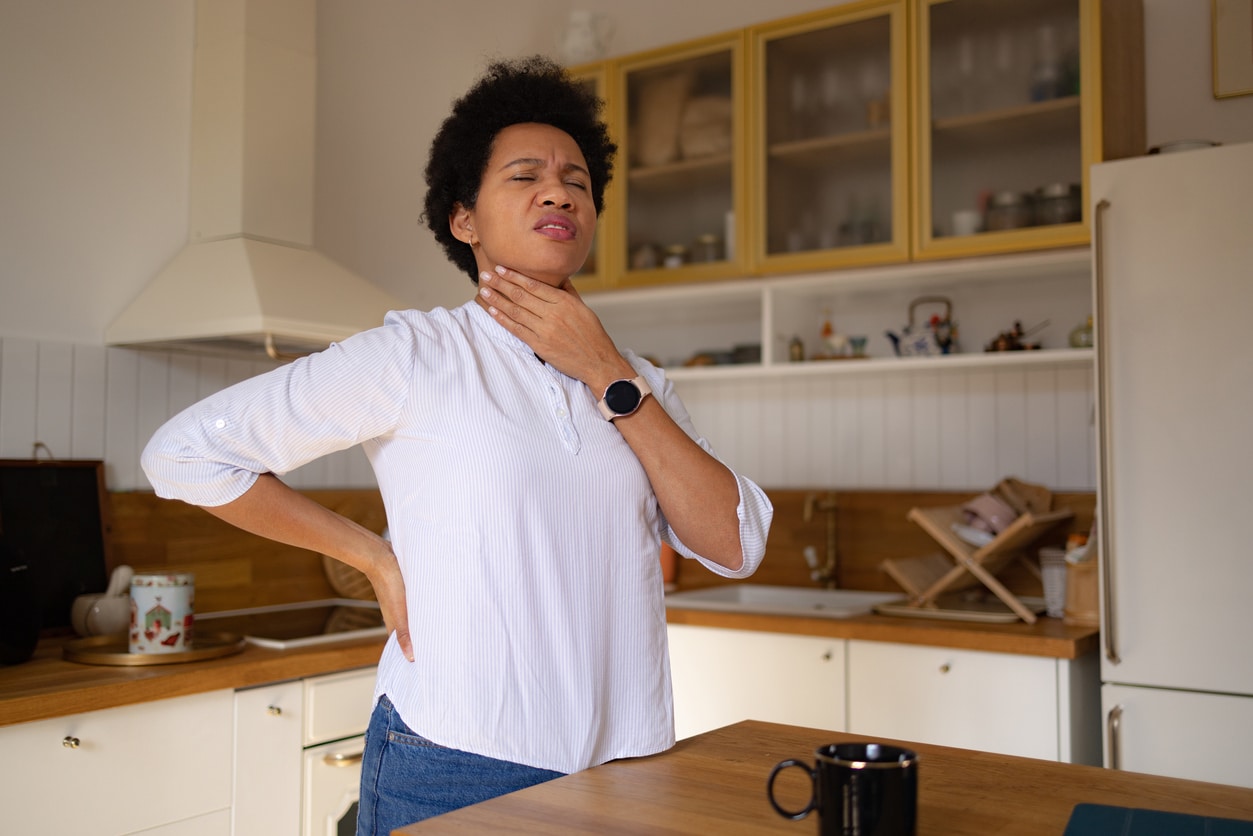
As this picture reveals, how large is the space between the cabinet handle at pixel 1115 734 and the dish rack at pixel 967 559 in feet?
0.99

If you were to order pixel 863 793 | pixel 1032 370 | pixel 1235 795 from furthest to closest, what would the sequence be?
1. pixel 1032 370
2. pixel 1235 795
3. pixel 863 793

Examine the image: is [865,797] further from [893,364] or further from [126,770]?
[893,364]

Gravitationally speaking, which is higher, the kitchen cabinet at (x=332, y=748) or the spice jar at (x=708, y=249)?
the spice jar at (x=708, y=249)

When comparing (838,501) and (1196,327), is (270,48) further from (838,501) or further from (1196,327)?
(1196,327)

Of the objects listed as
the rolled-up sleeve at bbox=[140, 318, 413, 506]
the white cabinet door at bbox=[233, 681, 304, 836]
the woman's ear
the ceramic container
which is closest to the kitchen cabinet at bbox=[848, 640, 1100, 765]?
the white cabinet door at bbox=[233, 681, 304, 836]

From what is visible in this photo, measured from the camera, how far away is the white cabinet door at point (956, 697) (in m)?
2.37

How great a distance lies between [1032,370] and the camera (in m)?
2.99

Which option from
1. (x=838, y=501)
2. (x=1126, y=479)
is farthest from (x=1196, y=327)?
(x=838, y=501)

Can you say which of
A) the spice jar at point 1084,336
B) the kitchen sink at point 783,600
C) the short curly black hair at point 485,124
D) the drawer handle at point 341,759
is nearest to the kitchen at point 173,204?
the spice jar at point 1084,336

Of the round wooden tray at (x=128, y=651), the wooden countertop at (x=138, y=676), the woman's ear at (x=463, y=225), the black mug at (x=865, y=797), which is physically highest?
the woman's ear at (x=463, y=225)

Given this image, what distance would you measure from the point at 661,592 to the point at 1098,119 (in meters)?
1.96

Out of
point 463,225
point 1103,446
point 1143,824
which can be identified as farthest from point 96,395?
point 1143,824

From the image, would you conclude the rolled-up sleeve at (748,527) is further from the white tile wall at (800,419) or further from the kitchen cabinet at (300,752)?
the white tile wall at (800,419)

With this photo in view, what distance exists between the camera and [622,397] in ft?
4.05
